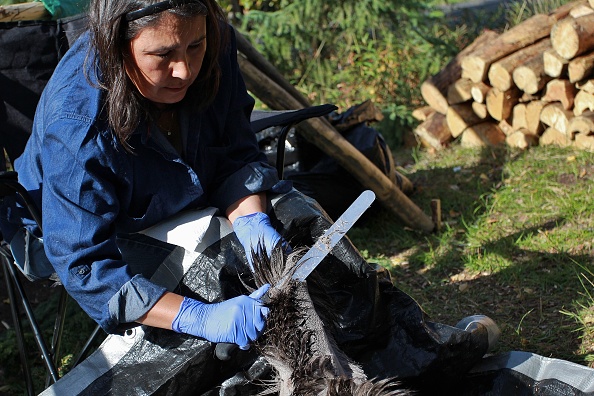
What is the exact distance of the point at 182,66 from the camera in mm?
2080

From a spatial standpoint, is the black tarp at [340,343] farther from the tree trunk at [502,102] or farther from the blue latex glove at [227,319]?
the tree trunk at [502,102]

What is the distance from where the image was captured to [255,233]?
2.29 metres

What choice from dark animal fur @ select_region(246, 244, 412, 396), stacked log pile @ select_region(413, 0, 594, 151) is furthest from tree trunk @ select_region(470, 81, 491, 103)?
dark animal fur @ select_region(246, 244, 412, 396)

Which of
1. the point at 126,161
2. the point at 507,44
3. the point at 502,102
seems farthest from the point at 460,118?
the point at 126,161

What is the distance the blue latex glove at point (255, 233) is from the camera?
2.23 metres

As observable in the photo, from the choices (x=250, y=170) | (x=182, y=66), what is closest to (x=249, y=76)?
(x=250, y=170)

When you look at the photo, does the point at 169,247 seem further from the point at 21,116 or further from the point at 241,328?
the point at 21,116

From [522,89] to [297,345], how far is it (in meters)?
3.29

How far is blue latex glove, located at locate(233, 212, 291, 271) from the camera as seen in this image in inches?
87.7

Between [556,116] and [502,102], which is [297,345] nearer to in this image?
[556,116]

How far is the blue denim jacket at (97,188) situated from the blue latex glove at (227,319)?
0.10 meters

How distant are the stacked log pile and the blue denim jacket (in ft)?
9.14

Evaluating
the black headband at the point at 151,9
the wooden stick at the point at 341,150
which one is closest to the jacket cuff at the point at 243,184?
the black headband at the point at 151,9

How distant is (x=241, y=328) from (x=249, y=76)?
5.84 feet
